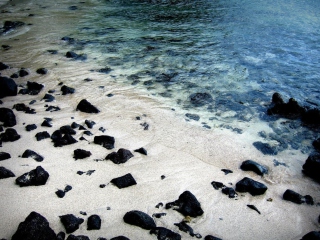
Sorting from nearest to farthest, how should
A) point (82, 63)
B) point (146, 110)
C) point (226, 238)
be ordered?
point (226, 238)
point (146, 110)
point (82, 63)

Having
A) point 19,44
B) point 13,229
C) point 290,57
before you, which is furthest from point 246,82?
point 19,44

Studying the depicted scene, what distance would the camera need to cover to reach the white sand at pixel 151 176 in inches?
139

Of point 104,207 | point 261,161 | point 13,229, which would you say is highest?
point 13,229

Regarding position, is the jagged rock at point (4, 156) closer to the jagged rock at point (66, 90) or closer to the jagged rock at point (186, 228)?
the jagged rock at point (66, 90)

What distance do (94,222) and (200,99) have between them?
14.9ft

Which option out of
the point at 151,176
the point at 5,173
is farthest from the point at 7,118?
the point at 151,176

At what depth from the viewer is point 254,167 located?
15.3ft

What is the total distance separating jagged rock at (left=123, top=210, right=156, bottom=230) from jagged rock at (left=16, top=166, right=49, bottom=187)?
139 centimetres

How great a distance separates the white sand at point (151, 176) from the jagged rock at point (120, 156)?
0.25ft

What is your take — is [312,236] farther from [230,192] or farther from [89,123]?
A: [89,123]

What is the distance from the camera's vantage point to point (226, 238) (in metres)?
3.40

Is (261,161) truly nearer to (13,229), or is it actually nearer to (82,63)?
(13,229)

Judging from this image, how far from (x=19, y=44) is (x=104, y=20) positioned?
4935mm

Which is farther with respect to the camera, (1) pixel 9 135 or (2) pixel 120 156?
(1) pixel 9 135
